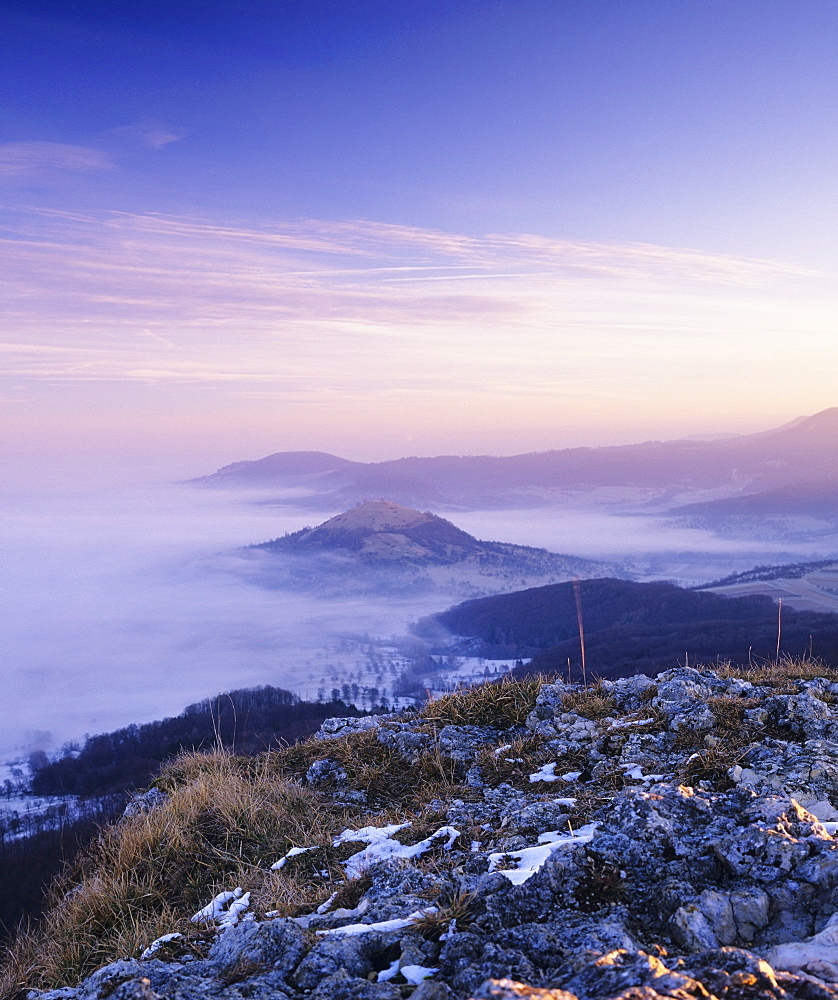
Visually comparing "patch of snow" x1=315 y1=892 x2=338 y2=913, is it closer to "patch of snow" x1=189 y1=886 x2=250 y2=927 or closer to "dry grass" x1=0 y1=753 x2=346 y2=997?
"dry grass" x1=0 y1=753 x2=346 y2=997

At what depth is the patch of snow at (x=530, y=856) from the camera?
12.5 ft

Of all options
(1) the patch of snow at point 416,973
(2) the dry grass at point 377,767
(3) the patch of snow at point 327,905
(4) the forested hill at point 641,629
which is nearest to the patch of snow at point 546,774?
(2) the dry grass at point 377,767

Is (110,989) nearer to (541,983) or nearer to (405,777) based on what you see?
(541,983)

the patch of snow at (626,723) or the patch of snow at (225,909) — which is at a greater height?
the patch of snow at (626,723)

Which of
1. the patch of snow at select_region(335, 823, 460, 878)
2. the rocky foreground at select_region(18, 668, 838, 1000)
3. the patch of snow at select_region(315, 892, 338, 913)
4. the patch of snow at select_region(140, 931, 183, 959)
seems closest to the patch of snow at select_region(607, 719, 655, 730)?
the rocky foreground at select_region(18, 668, 838, 1000)

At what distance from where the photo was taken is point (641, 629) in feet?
313

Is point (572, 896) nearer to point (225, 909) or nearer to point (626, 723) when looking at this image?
point (225, 909)

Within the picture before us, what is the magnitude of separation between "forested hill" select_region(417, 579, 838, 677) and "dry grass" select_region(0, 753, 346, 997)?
20.5 ft

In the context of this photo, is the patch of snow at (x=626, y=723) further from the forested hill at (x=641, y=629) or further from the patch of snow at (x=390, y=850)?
the forested hill at (x=641, y=629)

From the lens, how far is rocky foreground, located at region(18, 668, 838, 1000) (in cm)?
276

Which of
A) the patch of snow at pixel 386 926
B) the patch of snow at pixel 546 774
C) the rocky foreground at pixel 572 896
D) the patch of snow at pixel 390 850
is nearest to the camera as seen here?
the rocky foreground at pixel 572 896

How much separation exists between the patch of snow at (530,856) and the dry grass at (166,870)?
134 cm

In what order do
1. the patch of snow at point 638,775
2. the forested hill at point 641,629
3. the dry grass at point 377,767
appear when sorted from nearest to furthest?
the patch of snow at point 638,775 < the dry grass at point 377,767 < the forested hill at point 641,629

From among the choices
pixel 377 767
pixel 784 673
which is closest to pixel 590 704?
pixel 377 767
